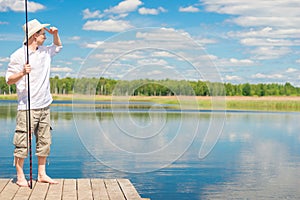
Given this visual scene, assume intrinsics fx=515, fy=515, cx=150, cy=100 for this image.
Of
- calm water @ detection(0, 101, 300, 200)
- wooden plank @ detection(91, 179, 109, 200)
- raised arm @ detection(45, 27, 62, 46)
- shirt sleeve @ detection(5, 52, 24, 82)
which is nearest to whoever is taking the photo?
wooden plank @ detection(91, 179, 109, 200)

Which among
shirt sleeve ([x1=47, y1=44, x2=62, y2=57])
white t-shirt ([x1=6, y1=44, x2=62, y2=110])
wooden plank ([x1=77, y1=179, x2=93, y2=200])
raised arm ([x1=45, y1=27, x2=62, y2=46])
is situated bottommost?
wooden plank ([x1=77, y1=179, x2=93, y2=200])

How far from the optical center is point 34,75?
15.4 feet

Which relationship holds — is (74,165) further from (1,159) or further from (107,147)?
(107,147)

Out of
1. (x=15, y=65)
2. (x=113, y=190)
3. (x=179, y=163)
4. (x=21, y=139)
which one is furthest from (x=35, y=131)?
(x=179, y=163)

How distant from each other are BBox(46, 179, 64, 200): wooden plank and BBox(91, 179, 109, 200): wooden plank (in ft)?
1.00

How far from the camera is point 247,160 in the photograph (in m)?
10.5

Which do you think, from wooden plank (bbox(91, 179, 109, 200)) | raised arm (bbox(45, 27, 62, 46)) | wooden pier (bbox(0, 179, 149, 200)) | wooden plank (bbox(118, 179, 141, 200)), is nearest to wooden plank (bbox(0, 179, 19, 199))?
wooden pier (bbox(0, 179, 149, 200))

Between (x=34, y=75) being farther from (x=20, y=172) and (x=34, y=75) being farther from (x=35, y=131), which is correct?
(x=20, y=172)

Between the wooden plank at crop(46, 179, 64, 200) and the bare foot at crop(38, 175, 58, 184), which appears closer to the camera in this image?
the wooden plank at crop(46, 179, 64, 200)

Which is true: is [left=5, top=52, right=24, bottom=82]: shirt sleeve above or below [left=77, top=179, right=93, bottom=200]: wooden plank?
above

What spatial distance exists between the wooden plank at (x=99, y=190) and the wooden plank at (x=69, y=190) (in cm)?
18

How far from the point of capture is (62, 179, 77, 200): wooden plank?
4.45 m

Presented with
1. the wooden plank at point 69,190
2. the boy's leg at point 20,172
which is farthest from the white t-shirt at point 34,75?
the wooden plank at point 69,190

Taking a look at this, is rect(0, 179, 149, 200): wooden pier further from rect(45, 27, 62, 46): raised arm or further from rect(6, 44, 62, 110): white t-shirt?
rect(45, 27, 62, 46): raised arm
